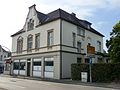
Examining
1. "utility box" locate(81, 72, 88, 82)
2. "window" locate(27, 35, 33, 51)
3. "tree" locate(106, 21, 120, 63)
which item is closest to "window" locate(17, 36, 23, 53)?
"window" locate(27, 35, 33, 51)

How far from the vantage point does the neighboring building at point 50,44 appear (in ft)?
112

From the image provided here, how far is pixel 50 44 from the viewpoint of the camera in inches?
1412

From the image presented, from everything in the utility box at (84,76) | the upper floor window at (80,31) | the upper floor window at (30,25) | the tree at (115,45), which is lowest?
the utility box at (84,76)

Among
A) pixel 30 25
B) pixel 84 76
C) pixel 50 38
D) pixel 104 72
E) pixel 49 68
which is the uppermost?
pixel 30 25

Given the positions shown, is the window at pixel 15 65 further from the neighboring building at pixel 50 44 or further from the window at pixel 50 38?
the window at pixel 50 38

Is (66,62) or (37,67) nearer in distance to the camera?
(66,62)

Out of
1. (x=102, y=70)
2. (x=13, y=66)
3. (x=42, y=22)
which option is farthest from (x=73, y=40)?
(x=13, y=66)

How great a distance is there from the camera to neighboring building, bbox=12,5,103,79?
112ft

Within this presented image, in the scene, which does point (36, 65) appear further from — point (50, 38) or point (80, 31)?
point (80, 31)

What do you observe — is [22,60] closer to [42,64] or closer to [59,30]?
[42,64]

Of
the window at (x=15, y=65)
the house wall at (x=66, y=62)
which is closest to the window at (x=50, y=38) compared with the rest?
the house wall at (x=66, y=62)

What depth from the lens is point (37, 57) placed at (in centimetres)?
3850

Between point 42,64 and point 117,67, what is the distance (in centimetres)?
1416

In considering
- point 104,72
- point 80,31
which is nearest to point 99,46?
point 80,31
